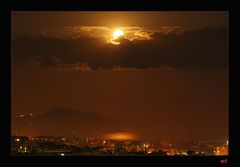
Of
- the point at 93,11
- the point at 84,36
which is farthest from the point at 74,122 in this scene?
the point at 93,11

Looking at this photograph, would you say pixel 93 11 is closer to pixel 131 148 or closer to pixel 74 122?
pixel 74 122

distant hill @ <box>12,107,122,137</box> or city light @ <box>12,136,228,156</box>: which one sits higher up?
distant hill @ <box>12,107,122,137</box>

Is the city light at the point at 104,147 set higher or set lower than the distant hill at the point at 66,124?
lower
